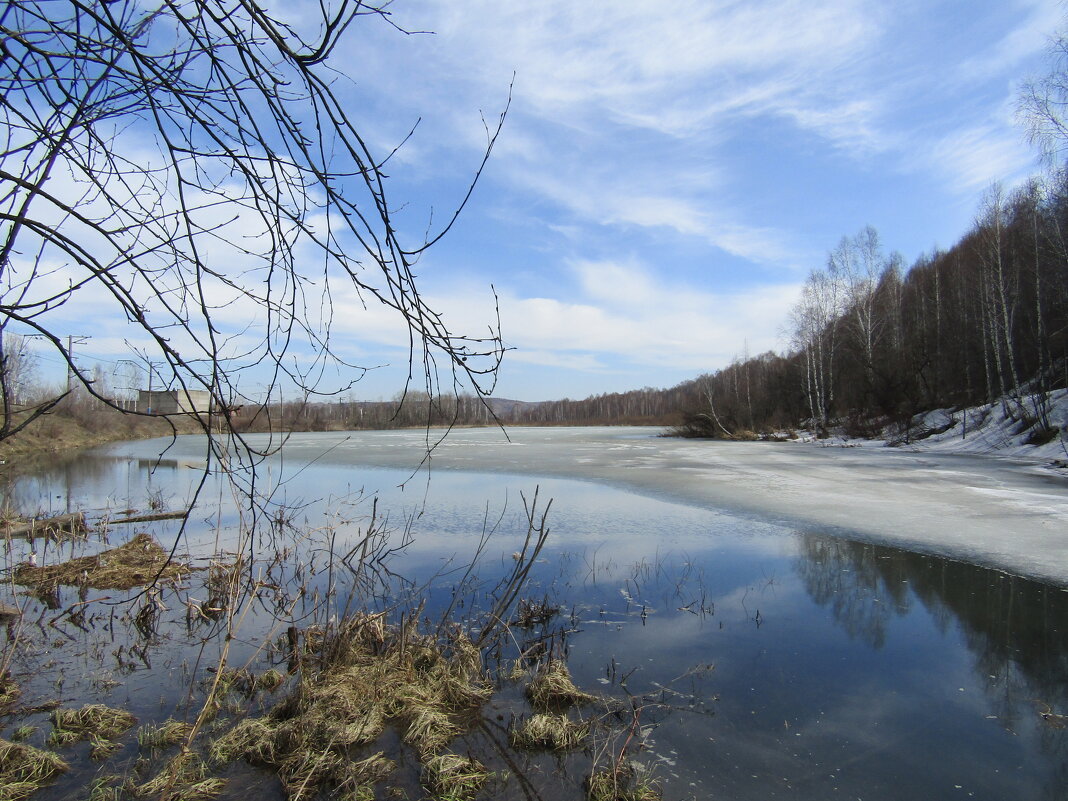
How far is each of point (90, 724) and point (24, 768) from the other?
47 cm

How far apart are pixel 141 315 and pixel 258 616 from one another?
5.13m

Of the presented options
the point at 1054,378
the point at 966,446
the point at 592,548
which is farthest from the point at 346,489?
the point at 1054,378

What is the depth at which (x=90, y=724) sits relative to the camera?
3.63 m

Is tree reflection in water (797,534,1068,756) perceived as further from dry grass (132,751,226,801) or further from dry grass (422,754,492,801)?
dry grass (132,751,226,801)

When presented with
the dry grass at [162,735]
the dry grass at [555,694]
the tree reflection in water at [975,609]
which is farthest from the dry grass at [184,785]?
the tree reflection in water at [975,609]

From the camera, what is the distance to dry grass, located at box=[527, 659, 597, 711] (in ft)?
12.7

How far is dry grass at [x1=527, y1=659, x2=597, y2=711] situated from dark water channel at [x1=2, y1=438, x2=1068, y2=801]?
9.0 inches

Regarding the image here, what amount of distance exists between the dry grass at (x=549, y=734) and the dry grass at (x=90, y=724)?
2351 millimetres

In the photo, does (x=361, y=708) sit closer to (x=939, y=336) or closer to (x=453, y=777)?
(x=453, y=777)

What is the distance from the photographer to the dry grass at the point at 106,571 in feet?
21.9

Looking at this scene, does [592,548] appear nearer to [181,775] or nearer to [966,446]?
[181,775]

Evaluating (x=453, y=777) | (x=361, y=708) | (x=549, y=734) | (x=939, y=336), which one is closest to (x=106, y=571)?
(x=361, y=708)

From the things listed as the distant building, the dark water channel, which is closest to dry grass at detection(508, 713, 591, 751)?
the dark water channel

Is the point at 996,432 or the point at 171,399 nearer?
the point at 171,399
